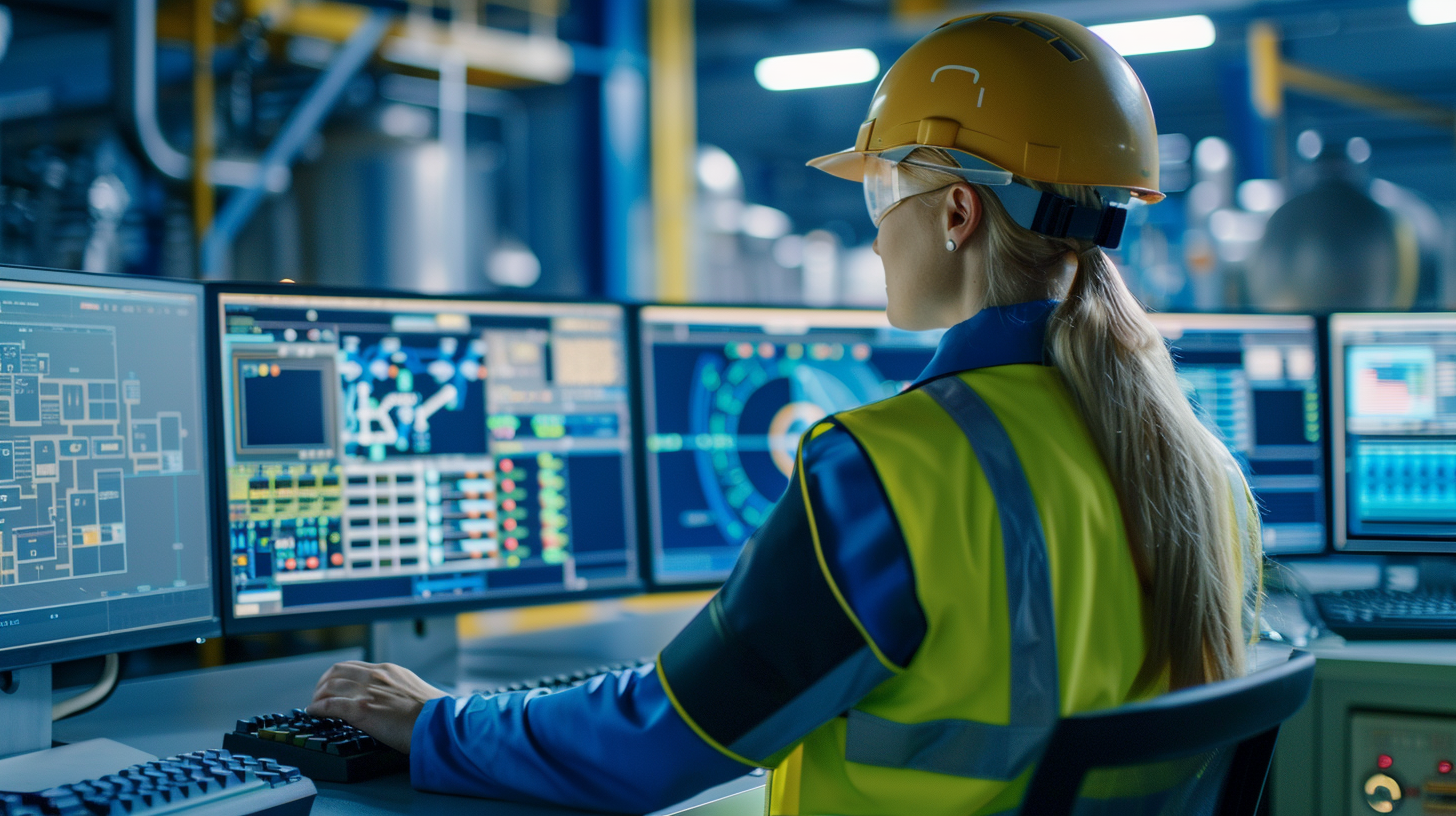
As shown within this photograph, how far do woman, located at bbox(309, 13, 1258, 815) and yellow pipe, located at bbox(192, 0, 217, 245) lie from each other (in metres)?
2.89

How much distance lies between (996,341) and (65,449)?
0.89 m

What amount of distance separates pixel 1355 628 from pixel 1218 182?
15.8 feet

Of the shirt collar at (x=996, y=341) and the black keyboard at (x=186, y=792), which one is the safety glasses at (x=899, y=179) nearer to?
the shirt collar at (x=996, y=341)

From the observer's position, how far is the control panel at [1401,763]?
1.45m

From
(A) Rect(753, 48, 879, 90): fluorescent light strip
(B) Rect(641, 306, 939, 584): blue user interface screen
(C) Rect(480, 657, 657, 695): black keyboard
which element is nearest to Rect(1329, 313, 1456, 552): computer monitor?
(B) Rect(641, 306, 939, 584): blue user interface screen

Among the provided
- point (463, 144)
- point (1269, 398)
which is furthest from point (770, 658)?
point (463, 144)

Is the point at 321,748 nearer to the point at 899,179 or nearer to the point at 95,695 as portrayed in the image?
the point at 95,695

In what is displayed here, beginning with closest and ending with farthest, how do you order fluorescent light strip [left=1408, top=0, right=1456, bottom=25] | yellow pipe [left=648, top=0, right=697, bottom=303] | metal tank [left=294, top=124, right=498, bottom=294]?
1. yellow pipe [left=648, top=0, right=697, bottom=303]
2. fluorescent light strip [left=1408, top=0, right=1456, bottom=25]
3. metal tank [left=294, top=124, right=498, bottom=294]

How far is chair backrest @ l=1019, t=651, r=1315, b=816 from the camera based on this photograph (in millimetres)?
613

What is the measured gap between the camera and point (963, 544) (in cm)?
79

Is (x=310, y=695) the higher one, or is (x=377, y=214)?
(x=377, y=214)

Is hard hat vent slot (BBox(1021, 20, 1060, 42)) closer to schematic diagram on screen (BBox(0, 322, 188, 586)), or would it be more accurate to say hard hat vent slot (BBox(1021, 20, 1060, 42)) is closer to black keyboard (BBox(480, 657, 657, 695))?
black keyboard (BBox(480, 657, 657, 695))

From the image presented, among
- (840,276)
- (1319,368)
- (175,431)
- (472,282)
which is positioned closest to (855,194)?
(840,276)

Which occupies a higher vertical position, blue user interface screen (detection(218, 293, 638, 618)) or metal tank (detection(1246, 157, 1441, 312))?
metal tank (detection(1246, 157, 1441, 312))
